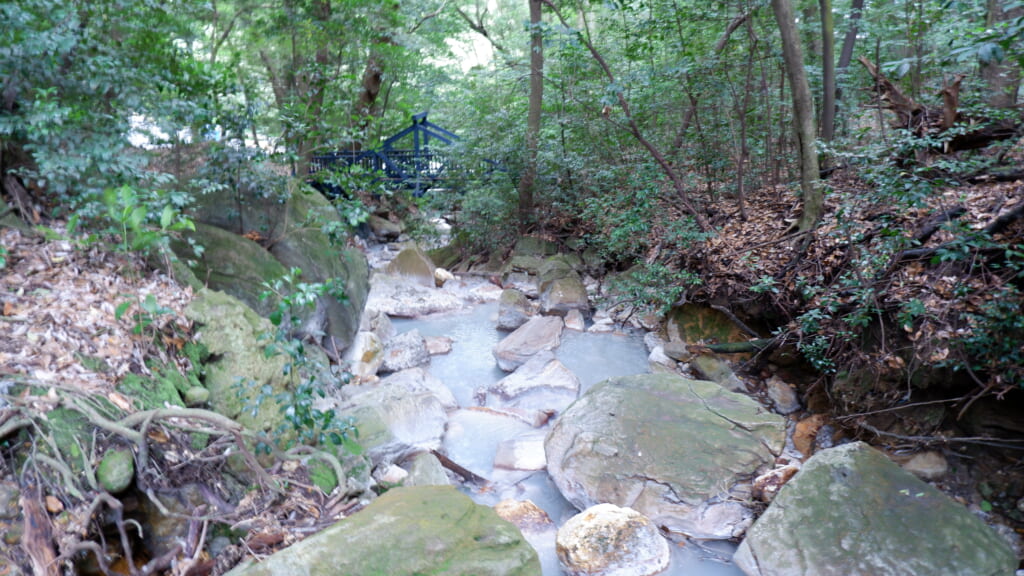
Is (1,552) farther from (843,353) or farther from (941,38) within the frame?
(941,38)

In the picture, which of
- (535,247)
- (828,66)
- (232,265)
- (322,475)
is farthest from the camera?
(535,247)

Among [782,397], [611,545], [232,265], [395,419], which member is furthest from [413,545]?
[782,397]

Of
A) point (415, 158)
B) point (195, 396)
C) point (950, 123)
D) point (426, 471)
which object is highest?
point (950, 123)

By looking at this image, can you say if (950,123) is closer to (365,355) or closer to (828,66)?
(828,66)

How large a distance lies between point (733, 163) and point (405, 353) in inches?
180

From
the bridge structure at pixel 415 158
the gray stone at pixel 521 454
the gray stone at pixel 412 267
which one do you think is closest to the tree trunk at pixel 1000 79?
the gray stone at pixel 521 454

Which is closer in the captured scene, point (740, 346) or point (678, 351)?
point (740, 346)

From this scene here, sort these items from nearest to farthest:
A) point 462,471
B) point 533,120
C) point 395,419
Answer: point 462,471 < point 395,419 < point 533,120

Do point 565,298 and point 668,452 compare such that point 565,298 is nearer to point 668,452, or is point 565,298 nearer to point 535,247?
point 535,247

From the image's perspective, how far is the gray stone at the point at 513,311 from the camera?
7.86 m

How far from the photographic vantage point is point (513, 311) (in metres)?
7.96

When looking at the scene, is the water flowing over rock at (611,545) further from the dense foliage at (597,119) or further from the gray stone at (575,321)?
the gray stone at (575,321)

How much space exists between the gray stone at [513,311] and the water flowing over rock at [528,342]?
644mm

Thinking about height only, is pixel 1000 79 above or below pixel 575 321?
above
